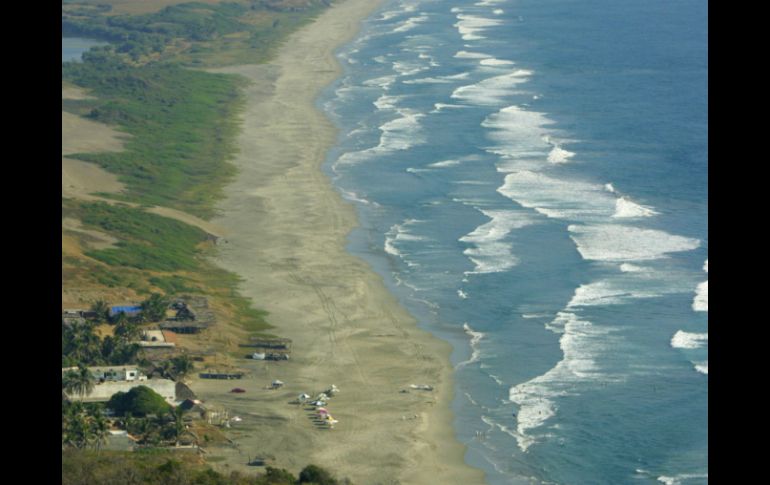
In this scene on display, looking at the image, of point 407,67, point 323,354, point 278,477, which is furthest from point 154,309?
point 407,67

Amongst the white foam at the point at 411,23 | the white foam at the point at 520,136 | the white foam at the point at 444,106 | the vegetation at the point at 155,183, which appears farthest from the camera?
the white foam at the point at 411,23

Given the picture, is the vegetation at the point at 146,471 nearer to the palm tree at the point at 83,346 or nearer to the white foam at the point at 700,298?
the palm tree at the point at 83,346

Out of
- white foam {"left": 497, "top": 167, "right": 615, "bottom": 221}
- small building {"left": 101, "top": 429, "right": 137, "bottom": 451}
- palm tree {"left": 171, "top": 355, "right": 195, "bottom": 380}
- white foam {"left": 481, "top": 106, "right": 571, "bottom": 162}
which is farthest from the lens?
white foam {"left": 481, "top": 106, "right": 571, "bottom": 162}

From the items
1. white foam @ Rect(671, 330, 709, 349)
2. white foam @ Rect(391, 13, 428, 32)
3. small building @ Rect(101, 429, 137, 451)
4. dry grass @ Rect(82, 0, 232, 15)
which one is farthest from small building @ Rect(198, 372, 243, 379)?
dry grass @ Rect(82, 0, 232, 15)

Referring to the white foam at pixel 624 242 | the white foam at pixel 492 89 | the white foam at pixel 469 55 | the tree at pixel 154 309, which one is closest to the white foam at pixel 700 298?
the white foam at pixel 624 242

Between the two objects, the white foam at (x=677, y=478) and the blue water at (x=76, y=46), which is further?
the blue water at (x=76, y=46)

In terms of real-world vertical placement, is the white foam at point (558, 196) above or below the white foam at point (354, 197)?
above

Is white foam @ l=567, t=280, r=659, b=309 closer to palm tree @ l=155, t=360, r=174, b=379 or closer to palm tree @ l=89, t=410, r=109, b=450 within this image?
palm tree @ l=155, t=360, r=174, b=379

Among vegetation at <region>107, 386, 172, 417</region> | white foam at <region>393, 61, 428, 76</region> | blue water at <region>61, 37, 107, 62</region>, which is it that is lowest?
blue water at <region>61, 37, 107, 62</region>
